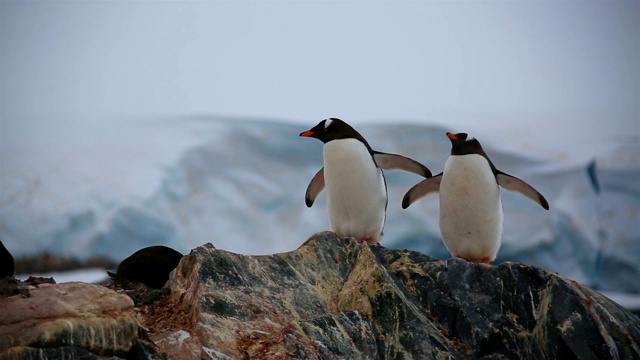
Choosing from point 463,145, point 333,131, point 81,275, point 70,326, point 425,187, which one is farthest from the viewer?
point 81,275

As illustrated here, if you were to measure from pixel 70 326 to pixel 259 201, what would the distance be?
788 cm

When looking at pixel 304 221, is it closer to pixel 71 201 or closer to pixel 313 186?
pixel 71 201

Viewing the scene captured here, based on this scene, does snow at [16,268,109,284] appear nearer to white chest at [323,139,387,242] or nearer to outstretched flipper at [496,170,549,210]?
white chest at [323,139,387,242]

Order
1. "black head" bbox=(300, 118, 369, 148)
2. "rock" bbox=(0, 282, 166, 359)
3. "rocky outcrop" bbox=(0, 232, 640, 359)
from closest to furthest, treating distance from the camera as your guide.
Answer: "rock" bbox=(0, 282, 166, 359)
"rocky outcrop" bbox=(0, 232, 640, 359)
"black head" bbox=(300, 118, 369, 148)

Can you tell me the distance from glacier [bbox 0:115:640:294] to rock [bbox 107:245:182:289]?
19.8ft

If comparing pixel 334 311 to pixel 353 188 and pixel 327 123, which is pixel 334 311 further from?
pixel 327 123

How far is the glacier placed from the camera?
10.2 meters

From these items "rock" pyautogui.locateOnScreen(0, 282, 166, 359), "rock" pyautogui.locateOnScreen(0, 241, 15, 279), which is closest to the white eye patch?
"rock" pyautogui.locateOnScreen(0, 282, 166, 359)

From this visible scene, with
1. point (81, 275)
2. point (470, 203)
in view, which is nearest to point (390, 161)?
point (470, 203)

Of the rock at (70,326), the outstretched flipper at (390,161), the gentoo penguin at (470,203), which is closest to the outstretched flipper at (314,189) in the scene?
the outstretched flipper at (390,161)

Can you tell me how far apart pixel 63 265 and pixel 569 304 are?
24.8 ft

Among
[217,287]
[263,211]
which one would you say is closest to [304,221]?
[263,211]

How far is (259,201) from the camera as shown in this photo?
11.0 m

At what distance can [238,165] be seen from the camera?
446 inches
